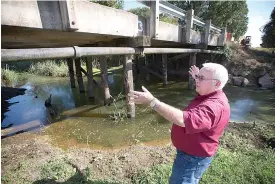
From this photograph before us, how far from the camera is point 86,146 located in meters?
4.99

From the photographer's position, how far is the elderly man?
5.75ft

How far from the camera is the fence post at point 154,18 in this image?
5.16m

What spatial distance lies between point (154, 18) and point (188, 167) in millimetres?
4159

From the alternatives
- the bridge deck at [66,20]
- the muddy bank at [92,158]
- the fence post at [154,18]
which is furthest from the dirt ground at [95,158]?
the fence post at [154,18]

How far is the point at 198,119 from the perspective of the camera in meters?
1.75

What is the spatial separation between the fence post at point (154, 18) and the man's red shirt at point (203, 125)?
12.4ft

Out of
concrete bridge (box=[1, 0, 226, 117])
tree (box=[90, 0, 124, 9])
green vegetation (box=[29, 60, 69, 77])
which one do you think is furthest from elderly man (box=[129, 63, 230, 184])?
green vegetation (box=[29, 60, 69, 77])

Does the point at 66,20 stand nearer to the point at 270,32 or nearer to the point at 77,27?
the point at 77,27

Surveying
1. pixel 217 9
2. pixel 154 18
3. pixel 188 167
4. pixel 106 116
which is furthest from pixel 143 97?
pixel 217 9

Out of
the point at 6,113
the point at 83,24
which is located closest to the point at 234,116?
the point at 83,24

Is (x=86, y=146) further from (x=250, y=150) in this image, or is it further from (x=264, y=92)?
(x=264, y=92)

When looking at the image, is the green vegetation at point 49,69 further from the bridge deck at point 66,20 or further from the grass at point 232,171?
the grass at point 232,171

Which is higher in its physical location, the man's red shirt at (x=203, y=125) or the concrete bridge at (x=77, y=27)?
the concrete bridge at (x=77, y=27)

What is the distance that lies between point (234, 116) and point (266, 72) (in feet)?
26.6
